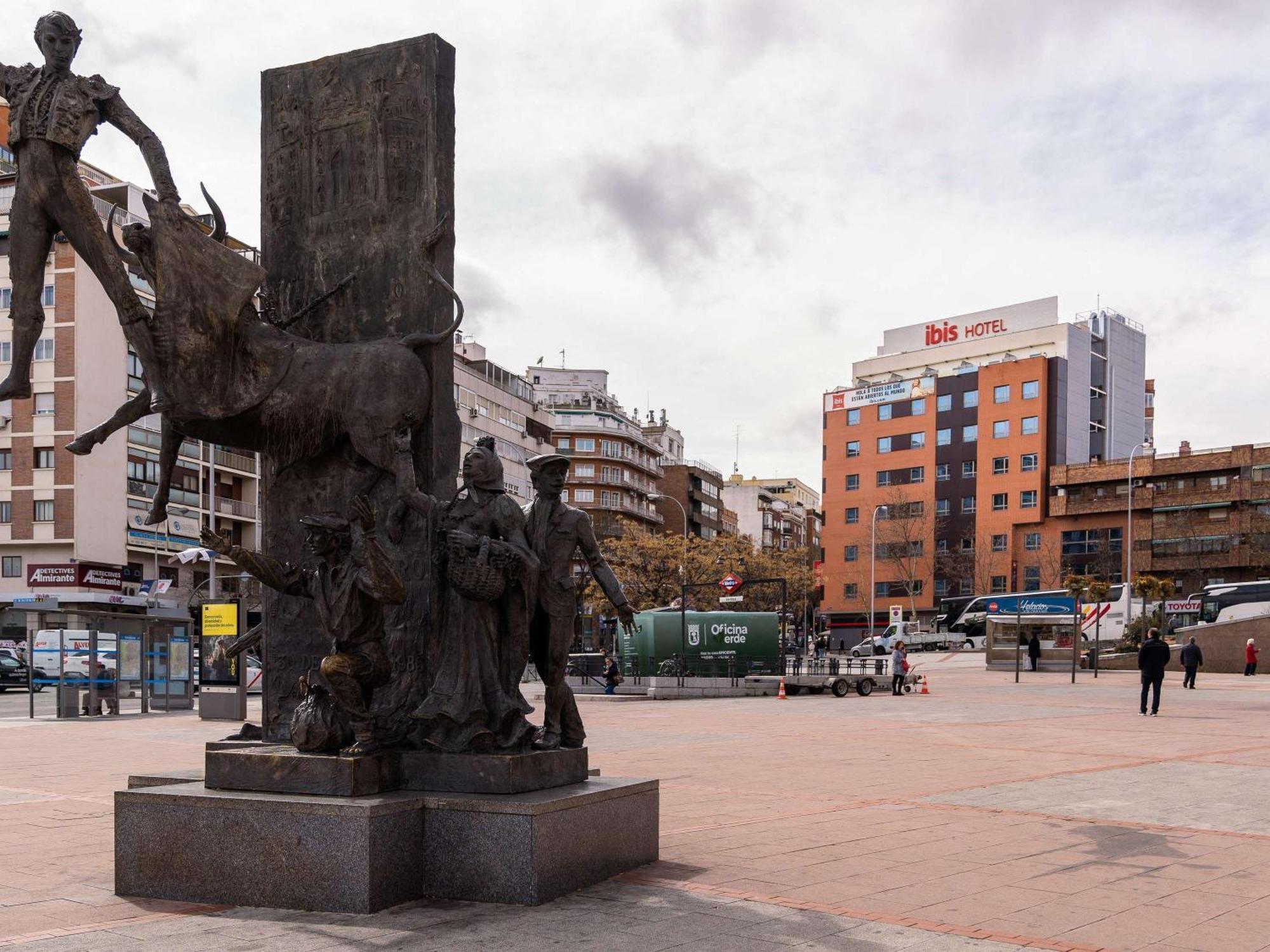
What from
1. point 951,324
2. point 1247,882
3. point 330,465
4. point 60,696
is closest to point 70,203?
point 330,465

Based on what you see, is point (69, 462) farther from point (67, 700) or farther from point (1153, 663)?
point (1153, 663)

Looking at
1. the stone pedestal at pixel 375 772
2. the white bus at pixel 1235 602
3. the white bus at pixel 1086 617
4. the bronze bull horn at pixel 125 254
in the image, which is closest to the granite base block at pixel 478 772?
the stone pedestal at pixel 375 772

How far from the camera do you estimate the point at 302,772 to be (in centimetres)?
711

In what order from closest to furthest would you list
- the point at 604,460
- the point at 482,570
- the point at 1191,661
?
the point at 482,570 < the point at 1191,661 < the point at 604,460

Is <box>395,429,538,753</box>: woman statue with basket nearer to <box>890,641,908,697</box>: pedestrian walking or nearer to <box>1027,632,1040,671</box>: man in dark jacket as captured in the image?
<box>890,641,908,697</box>: pedestrian walking

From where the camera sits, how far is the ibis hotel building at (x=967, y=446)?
93.0 meters

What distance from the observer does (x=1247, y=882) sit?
7.49 metres

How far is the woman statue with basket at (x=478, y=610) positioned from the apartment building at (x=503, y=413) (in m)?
65.9

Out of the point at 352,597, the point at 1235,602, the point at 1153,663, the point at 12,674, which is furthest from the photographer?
the point at 1235,602

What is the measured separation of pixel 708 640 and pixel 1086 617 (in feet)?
52.8

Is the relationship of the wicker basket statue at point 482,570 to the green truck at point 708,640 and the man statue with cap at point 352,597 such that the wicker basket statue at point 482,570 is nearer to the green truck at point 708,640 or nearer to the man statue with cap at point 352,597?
the man statue with cap at point 352,597

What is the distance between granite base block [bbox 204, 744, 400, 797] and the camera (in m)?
7.04

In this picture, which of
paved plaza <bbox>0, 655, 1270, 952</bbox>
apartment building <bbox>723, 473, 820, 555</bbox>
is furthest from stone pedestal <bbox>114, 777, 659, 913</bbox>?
apartment building <bbox>723, 473, 820, 555</bbox>

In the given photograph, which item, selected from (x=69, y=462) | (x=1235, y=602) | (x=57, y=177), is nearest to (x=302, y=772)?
(x=57, y=177)
